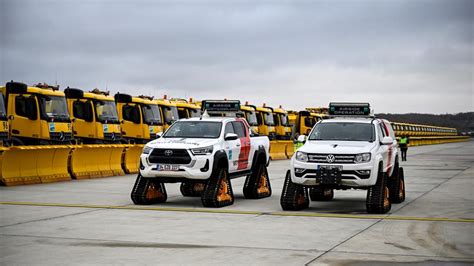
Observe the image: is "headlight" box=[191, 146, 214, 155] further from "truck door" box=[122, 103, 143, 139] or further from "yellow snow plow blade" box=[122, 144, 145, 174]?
"truck door" box=[122, 103, 143, 139]

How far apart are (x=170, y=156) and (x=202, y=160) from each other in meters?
0.71

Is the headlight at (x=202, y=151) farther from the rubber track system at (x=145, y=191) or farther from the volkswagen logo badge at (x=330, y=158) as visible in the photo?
the volkswagen logo badge at (x=330, y=158)

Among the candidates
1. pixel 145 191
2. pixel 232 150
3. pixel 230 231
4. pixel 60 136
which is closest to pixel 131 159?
pixel 60 136

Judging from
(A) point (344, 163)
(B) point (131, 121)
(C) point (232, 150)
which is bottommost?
(A) point (344, 163)

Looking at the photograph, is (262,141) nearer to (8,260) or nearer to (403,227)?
(403,227)

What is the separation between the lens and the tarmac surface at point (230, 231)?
9789 millimetres

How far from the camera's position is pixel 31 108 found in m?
26.0

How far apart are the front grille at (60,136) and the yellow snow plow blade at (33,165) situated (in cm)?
272

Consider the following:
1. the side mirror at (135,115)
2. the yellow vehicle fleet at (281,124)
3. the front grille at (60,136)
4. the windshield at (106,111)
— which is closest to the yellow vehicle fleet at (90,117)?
the windshield at (106,111)

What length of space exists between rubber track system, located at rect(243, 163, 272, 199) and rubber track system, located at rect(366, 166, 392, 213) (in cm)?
408

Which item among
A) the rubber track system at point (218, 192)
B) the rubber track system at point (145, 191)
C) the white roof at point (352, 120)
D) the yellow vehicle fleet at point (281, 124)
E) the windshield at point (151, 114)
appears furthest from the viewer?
the yellow vehicle fleet at point (281, 124)

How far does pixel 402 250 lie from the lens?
10.4 metres

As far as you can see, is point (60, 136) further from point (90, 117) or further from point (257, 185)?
point (257, 185)

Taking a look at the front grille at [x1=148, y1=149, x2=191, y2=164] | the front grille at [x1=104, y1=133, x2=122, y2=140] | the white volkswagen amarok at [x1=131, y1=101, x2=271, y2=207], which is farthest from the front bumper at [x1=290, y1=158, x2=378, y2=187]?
the front grille at [x1=104, y1=133, x2=122, y2=140]
